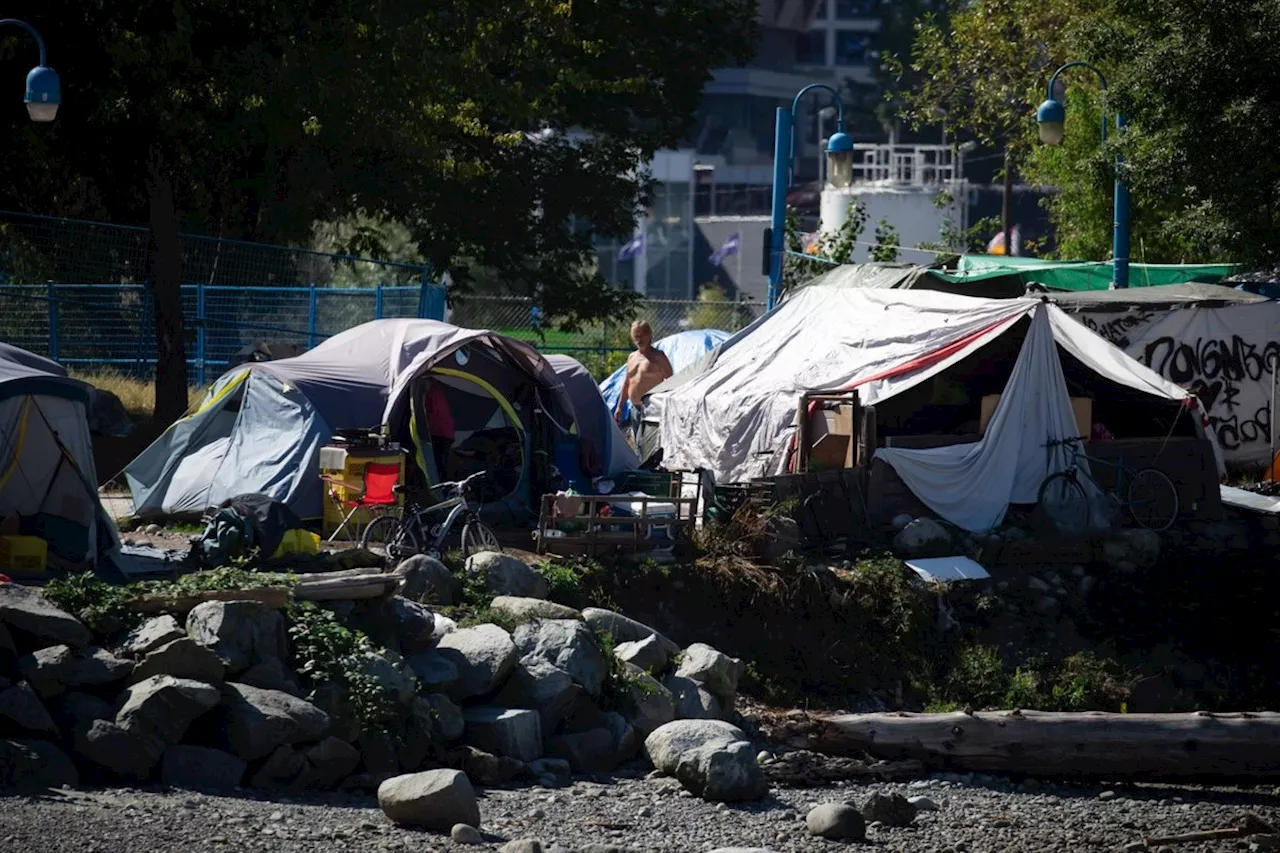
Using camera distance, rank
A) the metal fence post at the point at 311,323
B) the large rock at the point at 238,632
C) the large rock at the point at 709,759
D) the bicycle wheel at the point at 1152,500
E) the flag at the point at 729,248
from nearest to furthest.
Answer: the large rock at the point at 238,632, the large rock at the point at 709,759, the bicycle wheel at the point at 1152,500, the metal fence post at the point at 311,323, the flag at the point at 729,248

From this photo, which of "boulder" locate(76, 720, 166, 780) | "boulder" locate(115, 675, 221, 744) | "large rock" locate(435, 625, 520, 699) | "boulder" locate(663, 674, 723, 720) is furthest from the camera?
"boulder" locate(663, 674, 723, 720)

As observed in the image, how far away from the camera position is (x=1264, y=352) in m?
19.6

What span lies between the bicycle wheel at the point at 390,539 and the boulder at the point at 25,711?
3.99 meters

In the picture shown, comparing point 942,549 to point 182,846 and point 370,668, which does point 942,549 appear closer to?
point 370,668

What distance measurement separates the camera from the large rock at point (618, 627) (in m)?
12.7

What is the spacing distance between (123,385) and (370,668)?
497 inches

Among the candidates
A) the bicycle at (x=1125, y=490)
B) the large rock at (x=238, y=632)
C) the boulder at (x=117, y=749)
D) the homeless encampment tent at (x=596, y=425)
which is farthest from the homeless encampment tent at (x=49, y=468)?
the bicycle at (x=1125, y=490)

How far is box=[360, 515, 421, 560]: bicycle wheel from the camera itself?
1334 centimetres

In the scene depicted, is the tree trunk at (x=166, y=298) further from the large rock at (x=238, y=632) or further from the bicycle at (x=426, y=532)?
the large rock at (x=238, y=632)

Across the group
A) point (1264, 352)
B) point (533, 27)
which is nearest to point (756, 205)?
point (533, 27)

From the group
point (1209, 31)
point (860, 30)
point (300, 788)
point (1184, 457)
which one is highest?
point (860, 30)

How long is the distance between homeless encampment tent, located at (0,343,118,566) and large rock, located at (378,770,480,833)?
14.1 feet

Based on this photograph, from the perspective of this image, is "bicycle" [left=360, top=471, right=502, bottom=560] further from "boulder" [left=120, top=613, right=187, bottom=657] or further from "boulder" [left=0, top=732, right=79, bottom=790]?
"boulder" [left=0, top=732, right=79, bottom=790]

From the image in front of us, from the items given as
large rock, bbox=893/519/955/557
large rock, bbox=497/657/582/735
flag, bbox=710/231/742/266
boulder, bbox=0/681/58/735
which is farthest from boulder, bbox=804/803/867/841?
flag, bbox=710/231/742/266
